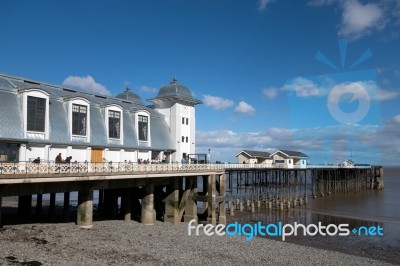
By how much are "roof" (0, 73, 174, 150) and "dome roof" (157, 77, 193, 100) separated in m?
2.26

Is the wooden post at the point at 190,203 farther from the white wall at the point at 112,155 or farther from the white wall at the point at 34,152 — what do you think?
the white wall at the point at 34,152

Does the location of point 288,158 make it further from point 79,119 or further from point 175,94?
point 79,119

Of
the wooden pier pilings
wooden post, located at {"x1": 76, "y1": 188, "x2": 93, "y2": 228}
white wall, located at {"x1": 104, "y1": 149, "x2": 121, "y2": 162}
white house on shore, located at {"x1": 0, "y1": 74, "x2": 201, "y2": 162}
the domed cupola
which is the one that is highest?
the domed cupola

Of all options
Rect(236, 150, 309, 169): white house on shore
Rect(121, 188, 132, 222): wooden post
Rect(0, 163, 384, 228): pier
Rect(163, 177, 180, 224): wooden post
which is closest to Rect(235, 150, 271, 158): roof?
Rect(236, 150, 309, 169): white house on shore

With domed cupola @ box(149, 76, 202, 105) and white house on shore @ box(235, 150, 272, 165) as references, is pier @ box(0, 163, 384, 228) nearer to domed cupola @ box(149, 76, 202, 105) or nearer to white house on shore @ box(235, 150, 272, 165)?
domed cupola @ box(149, 76, 202, 105)

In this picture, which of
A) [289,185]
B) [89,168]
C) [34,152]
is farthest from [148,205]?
[289,185]

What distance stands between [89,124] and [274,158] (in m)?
37.1

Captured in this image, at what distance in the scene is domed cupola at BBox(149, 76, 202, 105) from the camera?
32.1 m

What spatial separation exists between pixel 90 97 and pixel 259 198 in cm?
2433

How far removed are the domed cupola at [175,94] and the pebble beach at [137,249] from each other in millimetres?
13369

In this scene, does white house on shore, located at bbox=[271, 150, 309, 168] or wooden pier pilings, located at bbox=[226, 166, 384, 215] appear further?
white house on shore, located at bbox=[271, 150, 309, 168]

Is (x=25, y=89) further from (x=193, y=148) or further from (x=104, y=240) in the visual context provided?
(x=193, y=148)

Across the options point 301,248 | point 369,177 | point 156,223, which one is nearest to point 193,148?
point 156,223

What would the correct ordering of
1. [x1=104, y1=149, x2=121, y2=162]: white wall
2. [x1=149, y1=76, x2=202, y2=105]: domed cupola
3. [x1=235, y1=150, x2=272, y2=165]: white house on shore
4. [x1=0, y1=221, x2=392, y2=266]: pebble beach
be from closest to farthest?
[x1=0, y1=221, x2=392, y2=266]: pebble beach → [x1=104, y1=149, x2=121, y2=162]: white wall → [x1=149, y1=76, x2=202, y2=105]: domed cupola → [x1=235, y1=150, x2=272, y2=165]: white house on shore
